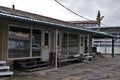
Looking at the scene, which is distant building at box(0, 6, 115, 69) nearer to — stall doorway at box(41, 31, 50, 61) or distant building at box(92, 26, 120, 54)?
stall doorway at box(41, 31, 50, 61)

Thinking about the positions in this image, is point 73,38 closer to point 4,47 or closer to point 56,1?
point 56,1

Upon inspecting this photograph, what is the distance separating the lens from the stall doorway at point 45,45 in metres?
17.5

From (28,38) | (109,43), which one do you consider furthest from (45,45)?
(109,43)

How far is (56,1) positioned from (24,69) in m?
5.44

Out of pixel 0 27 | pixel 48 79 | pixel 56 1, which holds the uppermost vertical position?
pixel 56 1

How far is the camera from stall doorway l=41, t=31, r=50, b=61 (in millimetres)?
17547

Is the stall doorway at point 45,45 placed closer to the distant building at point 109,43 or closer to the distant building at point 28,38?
the distant building at point 28,38

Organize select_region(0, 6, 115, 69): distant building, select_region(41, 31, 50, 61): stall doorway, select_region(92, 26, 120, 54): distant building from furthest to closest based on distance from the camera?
1. select_region(92, 26, 120, 54): distant building
2. select_region(41, 31, 50, 61): stall doorway
3. select_region(0, 6, 115, 69): distant building

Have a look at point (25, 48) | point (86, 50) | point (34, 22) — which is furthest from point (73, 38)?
point (34, 22)

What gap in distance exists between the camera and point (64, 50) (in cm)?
2058

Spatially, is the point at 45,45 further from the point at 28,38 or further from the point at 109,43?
the point at 109,43

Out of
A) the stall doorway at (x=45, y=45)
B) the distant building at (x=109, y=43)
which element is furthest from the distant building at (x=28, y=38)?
the distant building at (x=109, y=43)

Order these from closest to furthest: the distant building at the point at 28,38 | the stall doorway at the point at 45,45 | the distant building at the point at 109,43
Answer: the distant building at the point at 28,38 → the stall doorway at the point at 45,45 → the distant building at the point at 109,43

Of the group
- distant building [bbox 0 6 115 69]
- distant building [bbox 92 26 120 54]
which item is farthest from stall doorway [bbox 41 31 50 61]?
distant building [bbox 92 26 120 54]
